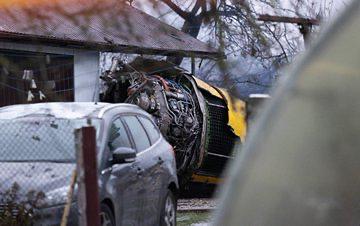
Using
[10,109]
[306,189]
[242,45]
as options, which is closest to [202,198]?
[10,109]

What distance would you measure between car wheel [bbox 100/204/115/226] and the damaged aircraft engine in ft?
15.3

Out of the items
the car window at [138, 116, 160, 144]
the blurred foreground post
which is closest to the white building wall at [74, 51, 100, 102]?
the car window at [138, 116, 160, 144]

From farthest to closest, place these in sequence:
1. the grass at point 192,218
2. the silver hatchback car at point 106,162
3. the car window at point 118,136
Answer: the grass at point 192,218 → the car window at point 118,136 → the silver hatchback car at point 106,162

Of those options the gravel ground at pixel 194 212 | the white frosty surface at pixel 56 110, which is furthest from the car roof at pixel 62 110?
the gravel ground at pixel 194 212

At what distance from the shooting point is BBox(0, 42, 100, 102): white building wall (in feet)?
39.6

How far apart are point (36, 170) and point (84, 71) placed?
6.23 metres

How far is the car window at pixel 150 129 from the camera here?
853cm

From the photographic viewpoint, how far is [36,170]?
687 centimetres

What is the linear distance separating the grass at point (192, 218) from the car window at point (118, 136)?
2.35 meters

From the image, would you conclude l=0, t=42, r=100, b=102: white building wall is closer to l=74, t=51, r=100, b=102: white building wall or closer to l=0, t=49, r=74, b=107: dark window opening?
l=74, t=51, r=100, b=102: white building wall

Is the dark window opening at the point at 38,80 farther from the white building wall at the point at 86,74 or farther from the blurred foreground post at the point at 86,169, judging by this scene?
the blurred foreground post at the point at 86,169

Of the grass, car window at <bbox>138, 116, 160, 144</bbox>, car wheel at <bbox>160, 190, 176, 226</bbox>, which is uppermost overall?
car window at <bbox>138, 116, 160, 144</bbox>

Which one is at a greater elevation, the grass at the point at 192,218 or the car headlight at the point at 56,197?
the car headlight at the point at 56,197

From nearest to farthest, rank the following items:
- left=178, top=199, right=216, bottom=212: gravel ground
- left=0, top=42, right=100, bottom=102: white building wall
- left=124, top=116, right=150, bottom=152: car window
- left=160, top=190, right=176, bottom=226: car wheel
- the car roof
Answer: the car roof → left=124, top=116, right=150, bottom=152: car window → left=160, top=190, right=176, bottom=226: car wheel → left=178, top=199, right=216, bottom=212: gravel ground → left=0, top=42, right=100, bottom=102: white building wall
